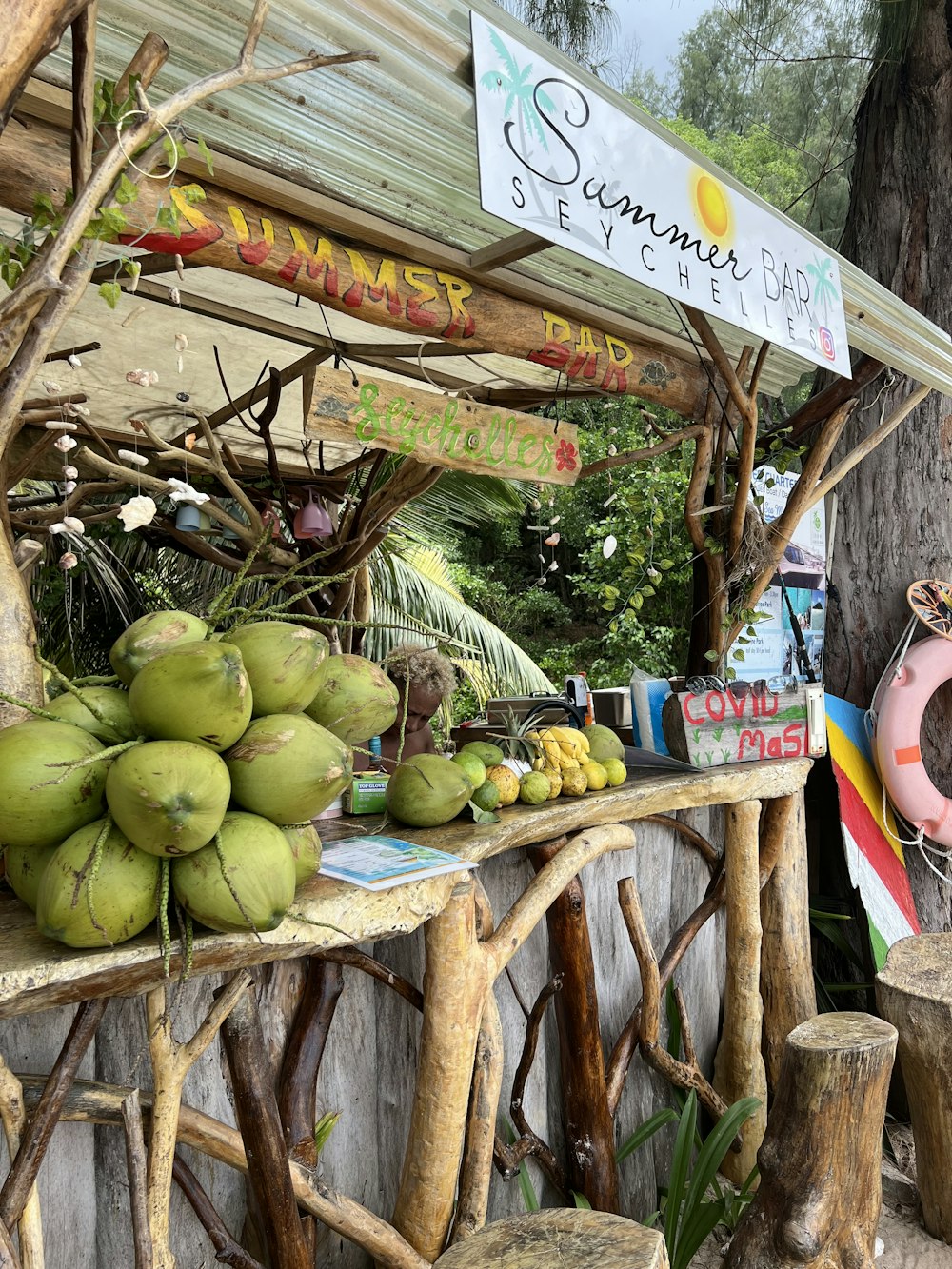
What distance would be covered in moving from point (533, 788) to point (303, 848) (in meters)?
0.83

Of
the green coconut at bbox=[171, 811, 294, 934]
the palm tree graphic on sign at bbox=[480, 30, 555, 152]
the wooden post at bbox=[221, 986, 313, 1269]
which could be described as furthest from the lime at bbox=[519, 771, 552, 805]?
the palm tree graphic on sign at bbox=[480, 30, 555, 152]

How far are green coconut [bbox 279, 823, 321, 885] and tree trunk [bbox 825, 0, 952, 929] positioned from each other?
8.46 ft

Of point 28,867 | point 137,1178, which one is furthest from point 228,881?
point 137,1178

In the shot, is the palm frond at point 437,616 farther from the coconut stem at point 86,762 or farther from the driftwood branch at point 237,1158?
the coconut stem at point 86,762

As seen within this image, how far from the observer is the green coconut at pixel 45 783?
1021 millimetres

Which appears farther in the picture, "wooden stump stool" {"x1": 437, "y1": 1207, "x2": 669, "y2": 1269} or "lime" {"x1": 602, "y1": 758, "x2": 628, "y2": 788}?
"lime" {"x1": 602, "y1": 758, "x2": 628, "y2": 788}

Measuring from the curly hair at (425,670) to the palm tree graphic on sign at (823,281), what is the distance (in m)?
1.29

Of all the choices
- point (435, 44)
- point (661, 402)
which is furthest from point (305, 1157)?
point (661, 402)

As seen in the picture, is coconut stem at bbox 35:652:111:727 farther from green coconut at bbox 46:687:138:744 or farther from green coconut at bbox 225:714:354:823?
green coconut at bbox 225:714:354:823

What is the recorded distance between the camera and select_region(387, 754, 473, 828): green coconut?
173cm

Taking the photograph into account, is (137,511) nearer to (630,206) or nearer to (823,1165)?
(630,206)

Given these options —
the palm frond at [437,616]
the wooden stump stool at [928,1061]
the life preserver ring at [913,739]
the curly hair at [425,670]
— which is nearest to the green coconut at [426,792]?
the curly hair at [425,670]

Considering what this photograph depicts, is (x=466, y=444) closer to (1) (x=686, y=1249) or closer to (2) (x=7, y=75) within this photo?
(2) (x=7, y=75)

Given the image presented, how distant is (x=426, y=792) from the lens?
173cm
